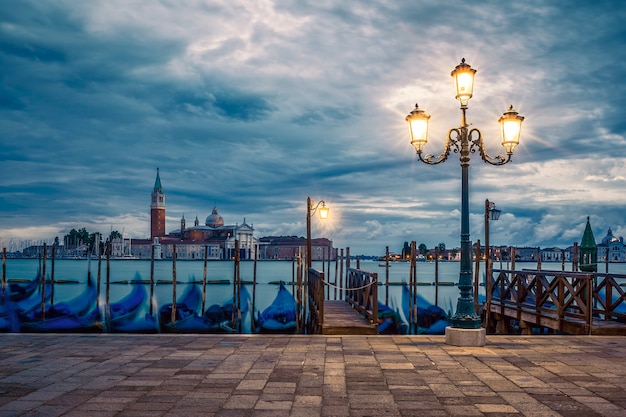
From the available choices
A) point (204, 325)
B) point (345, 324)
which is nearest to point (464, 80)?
point (345, 324)

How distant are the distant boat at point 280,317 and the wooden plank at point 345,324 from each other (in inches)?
228

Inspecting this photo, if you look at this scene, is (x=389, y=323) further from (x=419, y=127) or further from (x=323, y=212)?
(x=419, y=127)

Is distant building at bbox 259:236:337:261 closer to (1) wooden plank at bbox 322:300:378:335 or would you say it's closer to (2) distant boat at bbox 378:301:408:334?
(2) distant boat at bbox 378:301:408:334

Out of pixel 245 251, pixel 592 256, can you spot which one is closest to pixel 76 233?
pixel 245 251

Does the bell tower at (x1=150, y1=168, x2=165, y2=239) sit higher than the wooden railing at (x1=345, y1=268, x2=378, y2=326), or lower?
higher

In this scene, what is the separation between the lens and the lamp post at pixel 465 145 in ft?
30.3

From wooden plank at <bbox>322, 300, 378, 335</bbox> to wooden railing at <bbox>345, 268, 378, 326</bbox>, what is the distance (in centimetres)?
17

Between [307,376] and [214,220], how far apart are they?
16472 centimetres

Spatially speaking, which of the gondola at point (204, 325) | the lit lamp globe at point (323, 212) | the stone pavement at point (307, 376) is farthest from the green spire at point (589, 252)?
the gondola at point (204, 325)

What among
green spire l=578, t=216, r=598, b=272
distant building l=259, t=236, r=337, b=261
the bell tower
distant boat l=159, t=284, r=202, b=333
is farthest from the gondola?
the bell tower

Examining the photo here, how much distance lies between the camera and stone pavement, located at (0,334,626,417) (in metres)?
5.38

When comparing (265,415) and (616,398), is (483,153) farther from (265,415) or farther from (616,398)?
(265,415)

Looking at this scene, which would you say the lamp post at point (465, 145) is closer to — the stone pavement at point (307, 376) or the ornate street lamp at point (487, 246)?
the stone pavement at point (307, 376)

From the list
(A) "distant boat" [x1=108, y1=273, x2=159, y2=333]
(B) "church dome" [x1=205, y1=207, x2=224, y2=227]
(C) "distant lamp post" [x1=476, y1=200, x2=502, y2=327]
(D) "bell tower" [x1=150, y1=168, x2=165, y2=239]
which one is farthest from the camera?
(B) "church dome" [x1=205, y1=207, x2=224, y2=227]
